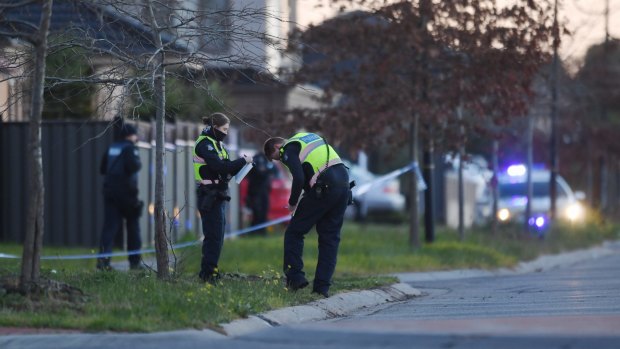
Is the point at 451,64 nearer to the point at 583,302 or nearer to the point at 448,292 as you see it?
the point at 448,292

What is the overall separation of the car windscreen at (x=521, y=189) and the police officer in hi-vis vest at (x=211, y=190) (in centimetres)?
1833

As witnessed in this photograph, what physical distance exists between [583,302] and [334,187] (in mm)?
2507

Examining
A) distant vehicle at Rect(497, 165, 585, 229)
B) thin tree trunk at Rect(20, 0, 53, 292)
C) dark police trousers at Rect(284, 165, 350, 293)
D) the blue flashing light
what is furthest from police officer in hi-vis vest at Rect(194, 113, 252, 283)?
distant vehicle at Rect(497, 165, 585, 229)

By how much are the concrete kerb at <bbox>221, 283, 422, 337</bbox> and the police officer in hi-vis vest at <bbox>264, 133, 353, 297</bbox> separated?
0.30m

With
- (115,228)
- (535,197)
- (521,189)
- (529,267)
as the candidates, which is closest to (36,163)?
(115,228)

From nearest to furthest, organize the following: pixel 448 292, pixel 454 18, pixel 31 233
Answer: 1. pixel 31 233
2. pixel 448 292
3. pixel 454 18

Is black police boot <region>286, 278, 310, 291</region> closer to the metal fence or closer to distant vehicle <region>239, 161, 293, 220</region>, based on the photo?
the metal fence

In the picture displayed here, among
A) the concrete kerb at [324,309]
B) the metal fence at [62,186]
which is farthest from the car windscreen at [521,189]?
the concrete kerb at [324,309]

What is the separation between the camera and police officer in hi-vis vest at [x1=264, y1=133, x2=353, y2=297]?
12.2m

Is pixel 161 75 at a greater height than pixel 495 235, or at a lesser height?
greater

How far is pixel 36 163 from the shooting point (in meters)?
10.2

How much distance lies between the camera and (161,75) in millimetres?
11914

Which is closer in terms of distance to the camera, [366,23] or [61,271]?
[61,271]

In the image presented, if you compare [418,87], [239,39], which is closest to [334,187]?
[239,39]
